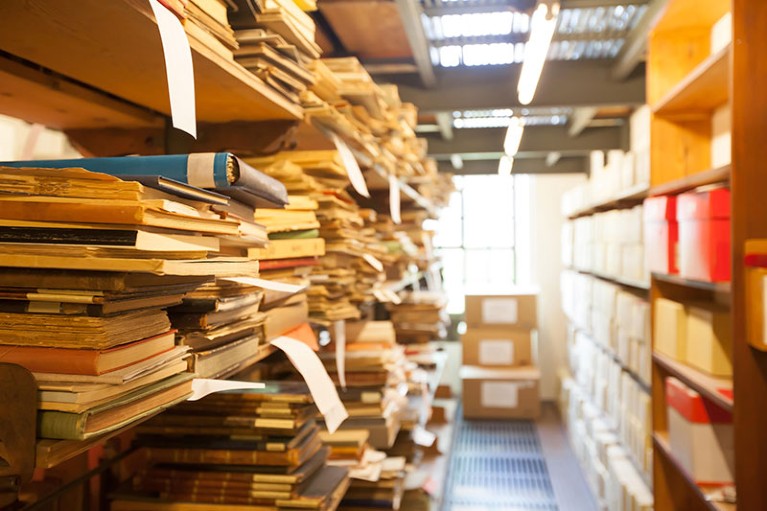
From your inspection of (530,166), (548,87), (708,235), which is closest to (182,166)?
(708,235)

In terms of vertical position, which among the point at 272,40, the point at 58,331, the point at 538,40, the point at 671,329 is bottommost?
the point at 671,329

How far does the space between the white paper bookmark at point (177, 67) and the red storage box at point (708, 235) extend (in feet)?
6.03

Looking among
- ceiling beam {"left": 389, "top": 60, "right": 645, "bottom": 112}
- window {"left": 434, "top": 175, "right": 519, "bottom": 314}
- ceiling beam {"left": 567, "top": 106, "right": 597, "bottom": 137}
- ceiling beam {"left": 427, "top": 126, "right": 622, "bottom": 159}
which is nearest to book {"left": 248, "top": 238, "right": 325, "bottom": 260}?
ceiling beam {"left": 389, "top": 60, "right": 645, "bottom": 112}

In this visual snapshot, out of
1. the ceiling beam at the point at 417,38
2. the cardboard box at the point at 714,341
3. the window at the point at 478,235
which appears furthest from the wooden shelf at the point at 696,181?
the window at the point at 478,235

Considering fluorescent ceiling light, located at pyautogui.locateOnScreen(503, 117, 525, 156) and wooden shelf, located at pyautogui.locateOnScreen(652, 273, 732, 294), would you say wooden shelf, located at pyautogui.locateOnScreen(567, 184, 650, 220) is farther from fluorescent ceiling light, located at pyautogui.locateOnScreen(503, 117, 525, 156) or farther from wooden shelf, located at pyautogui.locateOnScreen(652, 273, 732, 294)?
fluorescent ceiling light, located at pyautogui.locateOnScreen(503, 117, 525, 156)

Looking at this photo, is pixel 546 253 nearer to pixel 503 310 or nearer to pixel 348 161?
pixel 503 310

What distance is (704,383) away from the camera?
217 centimetres

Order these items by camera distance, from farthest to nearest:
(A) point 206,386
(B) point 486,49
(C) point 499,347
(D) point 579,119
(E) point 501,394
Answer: (C) point 499,347
(E) point 501,394
(D) point 579,119
(B) point 486,49
(A) point 206,386

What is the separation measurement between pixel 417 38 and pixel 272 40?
5.26 feet

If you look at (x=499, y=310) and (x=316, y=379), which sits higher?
(x=316, y=379)

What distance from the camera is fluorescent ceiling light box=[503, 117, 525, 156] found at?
4109 millimetres

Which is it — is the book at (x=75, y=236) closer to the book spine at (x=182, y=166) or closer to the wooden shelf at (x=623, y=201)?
the book spine at (x=182, y=166)

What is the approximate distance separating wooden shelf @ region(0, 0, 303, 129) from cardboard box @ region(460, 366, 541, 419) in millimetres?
5601

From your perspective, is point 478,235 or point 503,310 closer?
point 503,310
